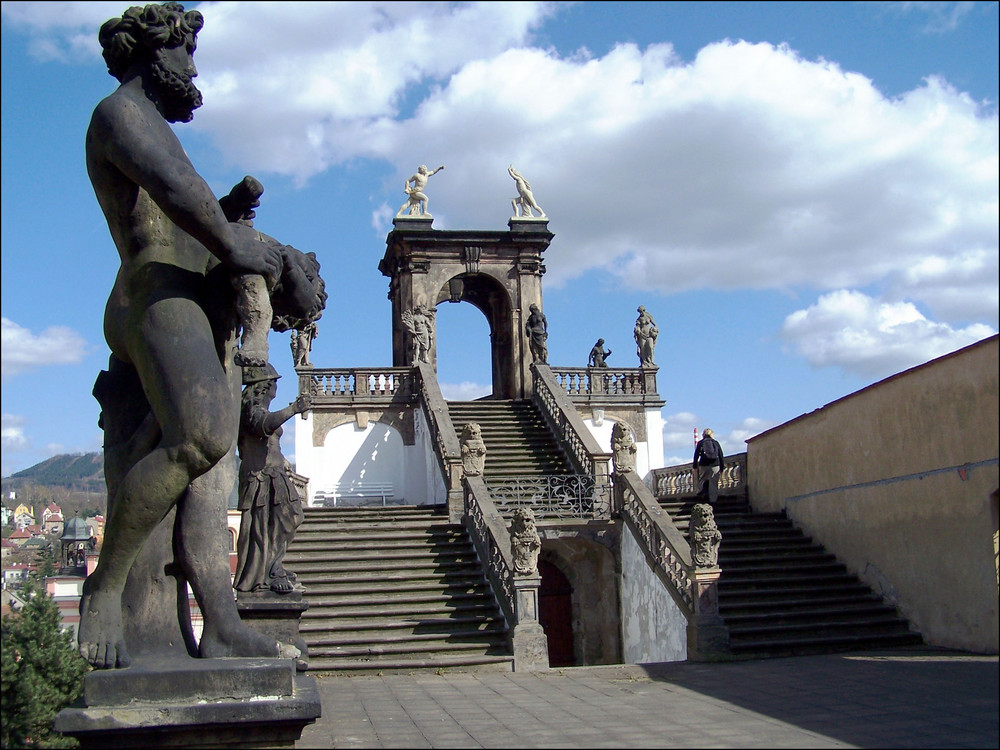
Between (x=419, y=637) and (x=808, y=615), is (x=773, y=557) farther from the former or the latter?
(x=419, y=637)

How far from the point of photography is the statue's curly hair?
14.0 ft

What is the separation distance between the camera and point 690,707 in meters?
6.41

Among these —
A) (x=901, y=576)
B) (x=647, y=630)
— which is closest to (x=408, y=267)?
(x=647, y=630)

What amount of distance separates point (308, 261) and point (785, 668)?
841 centimetres

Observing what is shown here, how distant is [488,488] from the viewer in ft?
60.6

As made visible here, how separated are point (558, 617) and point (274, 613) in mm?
13660

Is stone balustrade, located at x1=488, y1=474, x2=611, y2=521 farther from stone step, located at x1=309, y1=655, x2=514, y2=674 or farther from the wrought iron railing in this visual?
stone step, located at x1=309, y1=655, x2=514, y2=674

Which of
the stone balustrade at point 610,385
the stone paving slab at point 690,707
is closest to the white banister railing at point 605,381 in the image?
the stone balustrade at point 610,385

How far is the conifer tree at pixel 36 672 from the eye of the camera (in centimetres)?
415

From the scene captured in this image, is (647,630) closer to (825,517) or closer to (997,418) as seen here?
(825,517)

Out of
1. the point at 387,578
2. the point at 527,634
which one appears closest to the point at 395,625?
the point at 387,578

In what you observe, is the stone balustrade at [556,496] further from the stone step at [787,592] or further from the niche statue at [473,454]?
the stone step at [787,592]

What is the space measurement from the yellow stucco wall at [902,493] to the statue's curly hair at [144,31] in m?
4.54

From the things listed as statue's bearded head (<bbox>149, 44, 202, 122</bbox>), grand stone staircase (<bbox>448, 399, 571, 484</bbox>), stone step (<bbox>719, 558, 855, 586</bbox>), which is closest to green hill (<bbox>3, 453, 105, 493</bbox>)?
statue's bearded head (<bbox>149, 44, 202, 122</bbox>)
